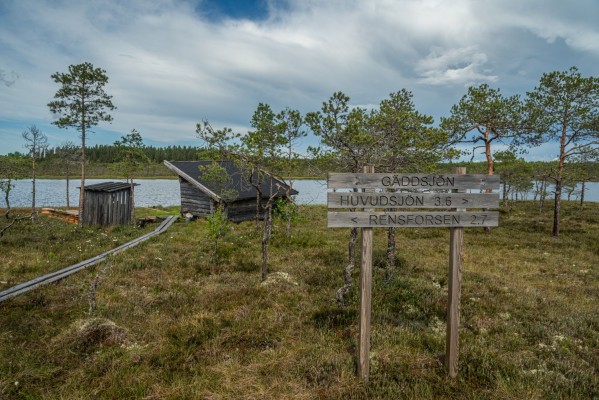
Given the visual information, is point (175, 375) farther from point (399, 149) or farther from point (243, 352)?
point (399, 149)

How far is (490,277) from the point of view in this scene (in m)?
12.4

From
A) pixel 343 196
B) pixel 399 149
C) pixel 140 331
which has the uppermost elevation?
pixel 399 149

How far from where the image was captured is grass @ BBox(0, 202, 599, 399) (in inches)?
200

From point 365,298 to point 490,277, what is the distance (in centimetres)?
938

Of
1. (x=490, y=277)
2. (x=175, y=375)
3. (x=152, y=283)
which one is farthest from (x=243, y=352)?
(x=490, y=277)

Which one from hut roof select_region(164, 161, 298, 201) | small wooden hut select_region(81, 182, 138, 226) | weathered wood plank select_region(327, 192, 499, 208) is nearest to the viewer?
weathered wood plank select_region(327, 192, 499, 208)

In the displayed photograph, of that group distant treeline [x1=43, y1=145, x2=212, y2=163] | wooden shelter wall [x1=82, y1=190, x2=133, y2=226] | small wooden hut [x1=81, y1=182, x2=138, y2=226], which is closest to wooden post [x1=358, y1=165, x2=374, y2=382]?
small wooden hut [x1=81, y1=182, x2=138, y2=226]

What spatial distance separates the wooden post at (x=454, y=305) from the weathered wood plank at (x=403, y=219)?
0.25m

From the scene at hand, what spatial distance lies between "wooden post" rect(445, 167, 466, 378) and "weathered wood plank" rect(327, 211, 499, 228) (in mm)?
252

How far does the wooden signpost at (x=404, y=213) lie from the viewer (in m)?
5.45

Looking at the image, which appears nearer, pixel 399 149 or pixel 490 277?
pixel 399 149

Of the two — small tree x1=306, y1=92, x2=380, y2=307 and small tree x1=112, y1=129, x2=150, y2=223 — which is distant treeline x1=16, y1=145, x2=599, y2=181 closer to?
small tree x1=112, y1=129, x2=150, y2=223

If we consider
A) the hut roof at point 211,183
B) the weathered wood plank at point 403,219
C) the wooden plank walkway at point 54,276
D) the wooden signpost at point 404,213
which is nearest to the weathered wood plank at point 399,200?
the wooden signpost at point 404,213

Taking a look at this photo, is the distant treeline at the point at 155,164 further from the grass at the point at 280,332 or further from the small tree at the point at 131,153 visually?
the grass at the point at 280,332
